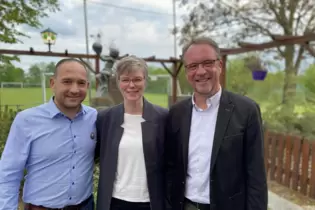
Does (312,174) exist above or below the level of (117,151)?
Answer: below

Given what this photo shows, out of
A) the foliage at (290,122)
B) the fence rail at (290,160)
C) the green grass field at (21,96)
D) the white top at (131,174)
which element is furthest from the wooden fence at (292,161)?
the green grass field at (21,96)

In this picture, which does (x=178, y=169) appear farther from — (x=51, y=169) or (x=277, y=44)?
(x=277, y=44)

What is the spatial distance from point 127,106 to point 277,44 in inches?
222

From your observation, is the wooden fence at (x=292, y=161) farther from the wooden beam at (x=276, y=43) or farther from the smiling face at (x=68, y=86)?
the smiling face at (x=68, y=86)

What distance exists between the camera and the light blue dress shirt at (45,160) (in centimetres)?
153

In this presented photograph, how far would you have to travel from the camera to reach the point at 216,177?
152cm

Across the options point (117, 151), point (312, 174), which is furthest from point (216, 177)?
point (312, 174)

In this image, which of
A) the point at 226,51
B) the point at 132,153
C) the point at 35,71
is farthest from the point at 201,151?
the point at 35,71

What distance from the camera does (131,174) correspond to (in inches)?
66.0

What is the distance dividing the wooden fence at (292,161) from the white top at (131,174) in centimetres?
Answer: 354

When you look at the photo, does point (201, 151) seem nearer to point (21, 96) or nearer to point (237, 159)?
point (237, 159)

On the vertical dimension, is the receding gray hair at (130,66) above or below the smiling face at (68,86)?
above

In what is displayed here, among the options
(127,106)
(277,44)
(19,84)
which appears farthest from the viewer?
(19,84)

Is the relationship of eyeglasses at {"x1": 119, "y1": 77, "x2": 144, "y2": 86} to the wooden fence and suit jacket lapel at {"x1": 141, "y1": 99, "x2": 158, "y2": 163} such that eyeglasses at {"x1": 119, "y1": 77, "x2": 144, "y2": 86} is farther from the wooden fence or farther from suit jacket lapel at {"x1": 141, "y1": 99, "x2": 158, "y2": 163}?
the wooden fence
